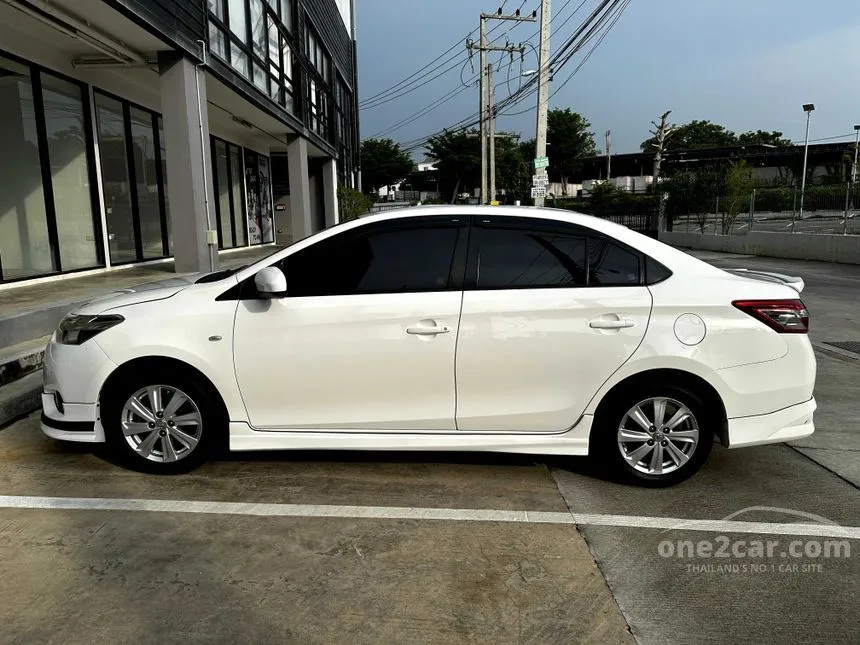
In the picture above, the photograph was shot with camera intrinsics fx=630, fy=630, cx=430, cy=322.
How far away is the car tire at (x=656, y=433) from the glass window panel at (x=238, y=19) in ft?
A: 43.1

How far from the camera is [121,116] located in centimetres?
1319

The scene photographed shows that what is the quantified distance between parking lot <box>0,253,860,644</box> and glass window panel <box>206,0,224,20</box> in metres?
10.5

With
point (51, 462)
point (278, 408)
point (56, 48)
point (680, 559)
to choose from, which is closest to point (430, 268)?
point (278, 408)

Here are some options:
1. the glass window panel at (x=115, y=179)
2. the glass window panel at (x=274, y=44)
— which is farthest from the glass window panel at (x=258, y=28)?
the glass window panel at (x=115, y=179)

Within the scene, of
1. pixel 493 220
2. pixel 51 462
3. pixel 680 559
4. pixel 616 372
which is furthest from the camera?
pixel 51 462

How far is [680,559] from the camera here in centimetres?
313

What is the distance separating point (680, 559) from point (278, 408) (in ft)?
7.87

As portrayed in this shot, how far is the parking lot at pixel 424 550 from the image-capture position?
8.59 feet

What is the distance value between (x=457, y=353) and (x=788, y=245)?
850 inches

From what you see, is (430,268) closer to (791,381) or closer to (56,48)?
(791,381)

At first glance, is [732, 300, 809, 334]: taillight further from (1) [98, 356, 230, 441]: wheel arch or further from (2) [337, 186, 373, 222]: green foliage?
(2) [337, 186, 373, 222]: green foliage

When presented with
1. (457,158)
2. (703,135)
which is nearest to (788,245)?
(457,158)

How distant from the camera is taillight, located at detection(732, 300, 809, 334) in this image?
147 inches

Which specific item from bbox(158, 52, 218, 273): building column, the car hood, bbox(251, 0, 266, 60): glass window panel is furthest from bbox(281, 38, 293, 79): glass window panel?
the car hood
